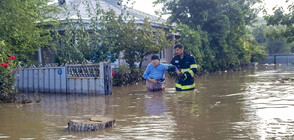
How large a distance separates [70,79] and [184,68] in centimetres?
519

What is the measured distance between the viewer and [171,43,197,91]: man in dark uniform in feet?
34.8

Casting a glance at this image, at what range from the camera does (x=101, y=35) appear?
16.7 meters

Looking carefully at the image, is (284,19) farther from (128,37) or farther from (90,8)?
(90,8)

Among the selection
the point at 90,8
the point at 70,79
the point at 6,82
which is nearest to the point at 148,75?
the point at 70,79

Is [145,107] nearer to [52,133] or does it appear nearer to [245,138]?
[52,133]

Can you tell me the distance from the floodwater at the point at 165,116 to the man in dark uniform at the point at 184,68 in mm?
461

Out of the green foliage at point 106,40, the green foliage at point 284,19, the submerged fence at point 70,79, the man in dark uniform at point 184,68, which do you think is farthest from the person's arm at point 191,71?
the green foliage at point 284,19

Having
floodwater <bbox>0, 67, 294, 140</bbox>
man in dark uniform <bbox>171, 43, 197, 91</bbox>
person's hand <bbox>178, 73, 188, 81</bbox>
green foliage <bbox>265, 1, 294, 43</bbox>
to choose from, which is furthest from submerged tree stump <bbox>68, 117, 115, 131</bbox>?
green foliage <bbox>265, 1, 294, 43</bbox>

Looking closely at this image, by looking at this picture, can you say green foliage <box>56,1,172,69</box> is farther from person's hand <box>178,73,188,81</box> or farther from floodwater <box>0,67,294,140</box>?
person's hand <box>178,73,188,81</box>

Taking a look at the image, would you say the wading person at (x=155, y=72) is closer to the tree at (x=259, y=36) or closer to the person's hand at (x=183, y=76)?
the person's hand at (x=183, y=76)

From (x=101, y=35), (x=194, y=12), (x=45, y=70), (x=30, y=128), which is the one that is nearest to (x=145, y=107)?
(x=30, y=128)

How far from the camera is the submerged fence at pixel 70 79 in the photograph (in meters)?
13.1

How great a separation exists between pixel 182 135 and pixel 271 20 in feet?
52.1

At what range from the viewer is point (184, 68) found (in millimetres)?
10789
